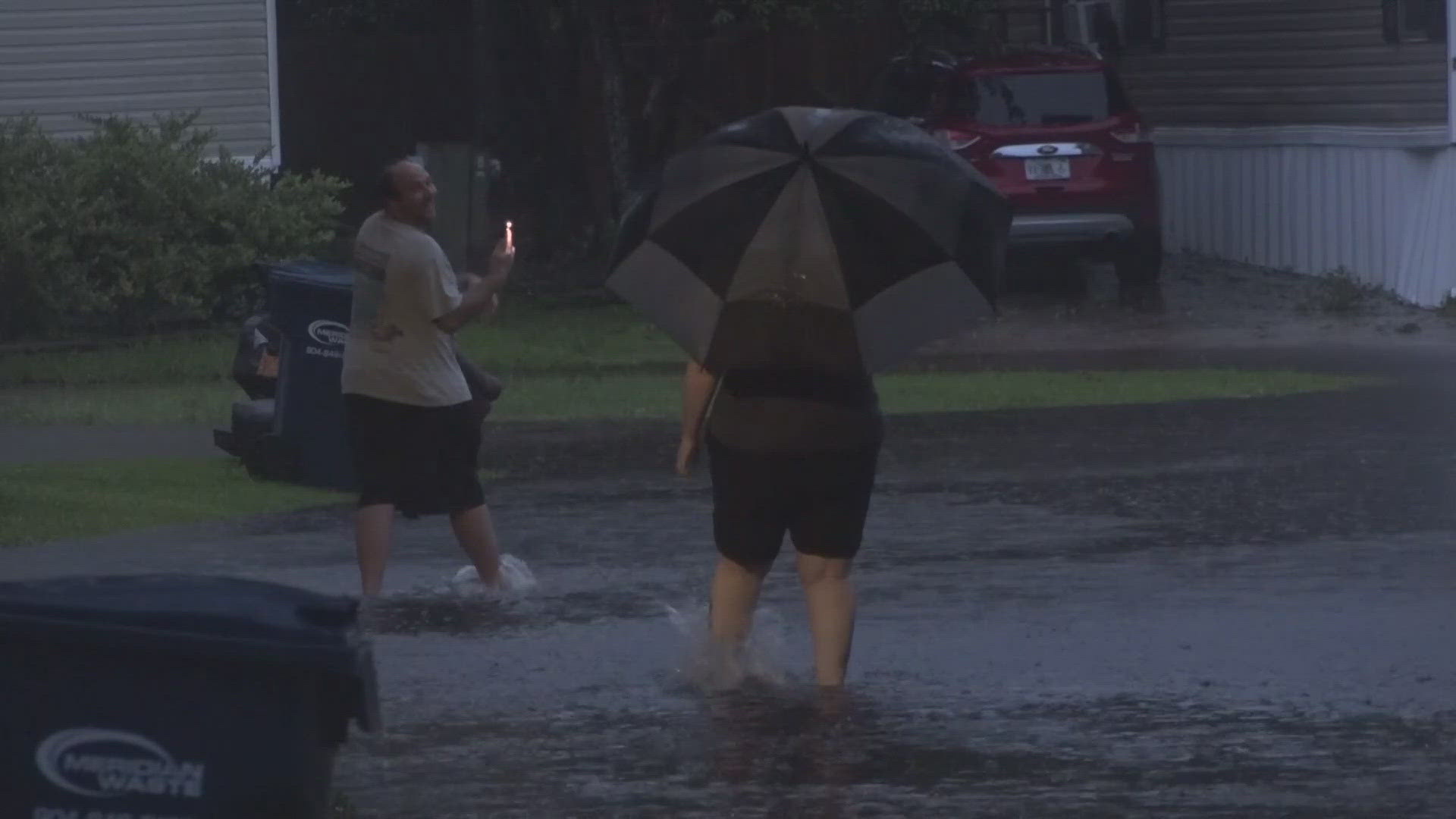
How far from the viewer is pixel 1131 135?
2019 centimetres

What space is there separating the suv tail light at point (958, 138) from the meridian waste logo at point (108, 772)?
15901 millimetres

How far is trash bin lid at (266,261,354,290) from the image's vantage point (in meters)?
Result: 11.1

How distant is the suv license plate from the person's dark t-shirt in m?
13.3

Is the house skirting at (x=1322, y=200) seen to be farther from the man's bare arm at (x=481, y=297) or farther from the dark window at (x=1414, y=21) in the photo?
the man's bare arm at (x=481, y=297)

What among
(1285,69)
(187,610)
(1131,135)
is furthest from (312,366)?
(1285,69)

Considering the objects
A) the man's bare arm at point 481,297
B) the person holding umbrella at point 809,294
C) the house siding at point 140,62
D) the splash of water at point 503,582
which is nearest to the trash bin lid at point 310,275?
the splash of water at point 503,582

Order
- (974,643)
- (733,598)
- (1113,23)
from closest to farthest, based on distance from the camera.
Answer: (733,598) < (974,643) < (1113,23)

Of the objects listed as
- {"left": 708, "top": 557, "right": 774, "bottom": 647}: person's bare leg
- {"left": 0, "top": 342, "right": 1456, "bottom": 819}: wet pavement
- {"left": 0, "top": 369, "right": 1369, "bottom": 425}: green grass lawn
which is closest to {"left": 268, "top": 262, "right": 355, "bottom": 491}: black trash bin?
{"left": 0, "top": 342, "right": 1456, "bottom": 819}: wet pavement

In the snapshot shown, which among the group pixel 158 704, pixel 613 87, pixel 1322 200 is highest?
pixel 613 87

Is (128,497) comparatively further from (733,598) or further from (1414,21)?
(1414,21)

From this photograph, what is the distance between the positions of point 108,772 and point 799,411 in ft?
9.44

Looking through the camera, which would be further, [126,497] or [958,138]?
[958,138]

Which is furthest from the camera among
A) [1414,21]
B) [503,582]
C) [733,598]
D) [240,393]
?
[1414,21]

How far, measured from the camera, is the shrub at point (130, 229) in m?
19.2
